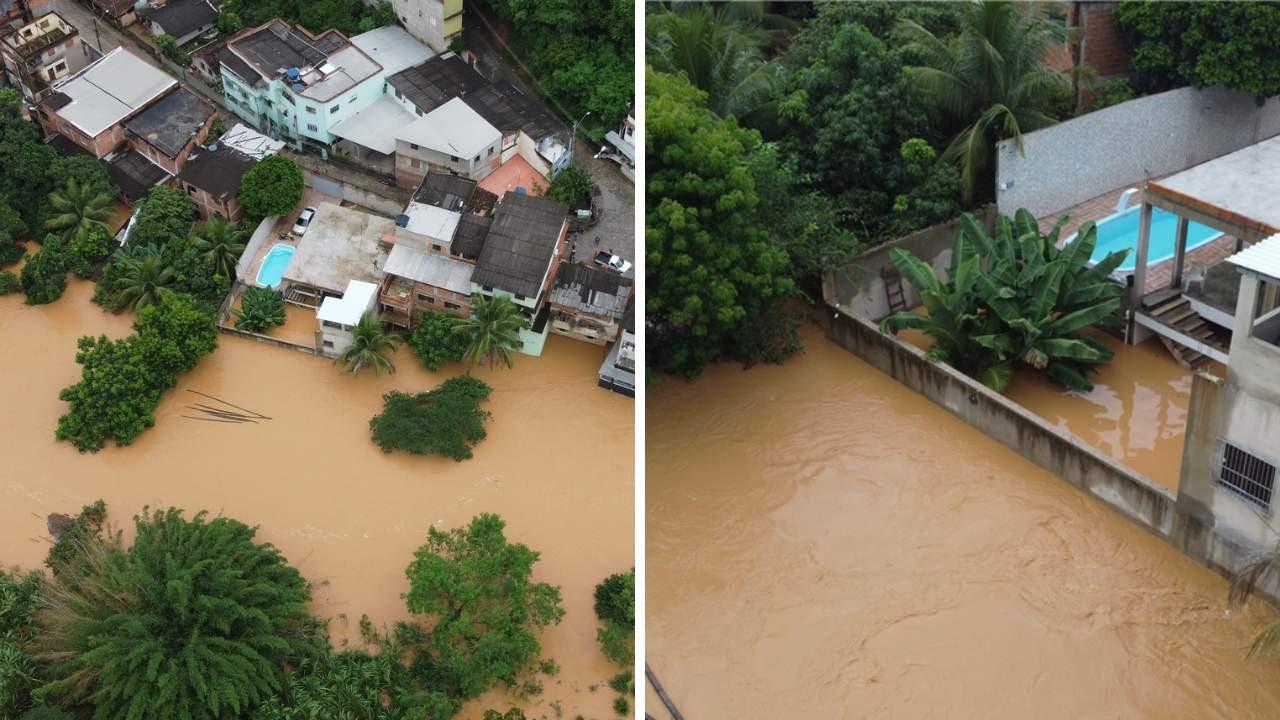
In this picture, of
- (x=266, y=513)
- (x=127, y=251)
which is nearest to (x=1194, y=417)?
(x=266, y=513)

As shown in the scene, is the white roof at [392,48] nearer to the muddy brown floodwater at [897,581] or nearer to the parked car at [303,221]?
the parked car at [303,221]

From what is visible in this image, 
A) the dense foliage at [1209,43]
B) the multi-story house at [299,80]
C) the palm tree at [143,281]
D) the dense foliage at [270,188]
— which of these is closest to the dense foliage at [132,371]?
the palm tree at [143,281]

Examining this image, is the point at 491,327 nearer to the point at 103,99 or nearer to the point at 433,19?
the point at 433,19

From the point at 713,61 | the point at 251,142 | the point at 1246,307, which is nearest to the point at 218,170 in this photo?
the point at 251,142

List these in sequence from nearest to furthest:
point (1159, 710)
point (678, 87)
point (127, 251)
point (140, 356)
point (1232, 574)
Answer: point (1159, 710)
point (1232, 574)
point (678, 87)
point (140, 356)
point (127, 251)

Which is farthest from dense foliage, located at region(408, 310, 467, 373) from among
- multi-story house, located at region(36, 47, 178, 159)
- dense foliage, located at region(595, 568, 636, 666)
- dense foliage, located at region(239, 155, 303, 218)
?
multi-story house, located at region(36, 47, 178, 159)

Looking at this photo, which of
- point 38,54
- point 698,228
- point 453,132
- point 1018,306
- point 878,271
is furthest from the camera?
point 38,54

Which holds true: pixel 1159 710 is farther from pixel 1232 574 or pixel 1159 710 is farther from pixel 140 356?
pixel 140 356
